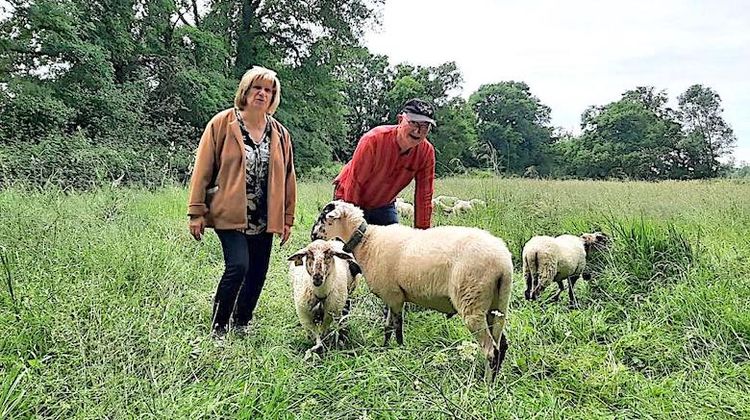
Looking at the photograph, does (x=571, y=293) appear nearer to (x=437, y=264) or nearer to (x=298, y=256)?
(x=437, y=264)

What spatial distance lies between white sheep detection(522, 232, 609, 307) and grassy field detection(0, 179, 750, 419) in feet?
0.68

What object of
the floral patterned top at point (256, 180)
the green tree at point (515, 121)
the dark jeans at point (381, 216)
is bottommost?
the dark jeans at point (381, 216)

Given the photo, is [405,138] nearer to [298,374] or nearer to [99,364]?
[298,374]

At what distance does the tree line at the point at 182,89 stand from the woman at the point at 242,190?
9.15 feet

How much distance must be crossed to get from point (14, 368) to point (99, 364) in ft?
1.33

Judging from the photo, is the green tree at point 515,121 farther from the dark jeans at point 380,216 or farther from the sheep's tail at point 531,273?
the dark jeans at point 380,216

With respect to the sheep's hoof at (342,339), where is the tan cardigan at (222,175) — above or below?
above

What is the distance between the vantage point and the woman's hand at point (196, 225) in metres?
3.66

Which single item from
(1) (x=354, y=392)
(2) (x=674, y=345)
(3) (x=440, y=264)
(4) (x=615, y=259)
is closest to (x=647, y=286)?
(4) (x=615, y=259)

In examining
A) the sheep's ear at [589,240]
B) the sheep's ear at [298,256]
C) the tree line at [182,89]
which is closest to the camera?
the sheep's ear at [298,256]

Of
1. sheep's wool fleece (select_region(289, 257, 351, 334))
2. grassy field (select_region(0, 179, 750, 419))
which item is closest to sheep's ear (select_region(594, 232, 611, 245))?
grassy field (select_region(0, 179, 750, 419))

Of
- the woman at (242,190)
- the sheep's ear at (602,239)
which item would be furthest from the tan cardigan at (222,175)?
the sheep's ear at (602,239)

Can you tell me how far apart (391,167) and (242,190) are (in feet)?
4.57

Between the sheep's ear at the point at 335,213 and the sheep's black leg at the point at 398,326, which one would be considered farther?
the sheep's ear at the point at 335,213
